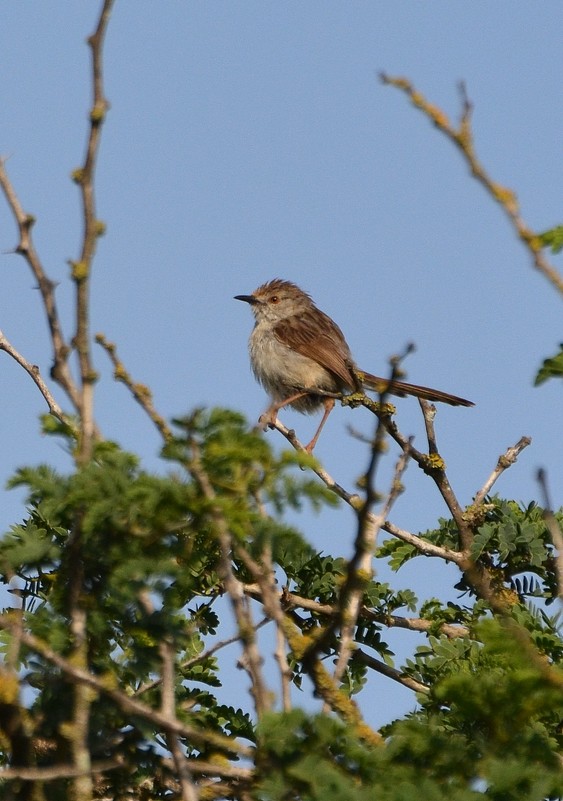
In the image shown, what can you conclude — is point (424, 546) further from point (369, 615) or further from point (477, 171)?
point (477, 171)

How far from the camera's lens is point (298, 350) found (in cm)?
1149

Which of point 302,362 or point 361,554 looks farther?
point 302,362

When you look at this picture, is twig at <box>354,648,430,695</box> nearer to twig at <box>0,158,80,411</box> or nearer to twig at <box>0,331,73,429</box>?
twig at <box>0,331,73,429</box>

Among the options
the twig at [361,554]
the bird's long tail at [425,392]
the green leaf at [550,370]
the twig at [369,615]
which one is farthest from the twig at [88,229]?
the bird's long tail at [425,392]

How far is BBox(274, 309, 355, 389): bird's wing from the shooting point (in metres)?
11.3

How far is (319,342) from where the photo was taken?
459 inches

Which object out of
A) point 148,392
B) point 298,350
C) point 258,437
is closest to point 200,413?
point 258,437

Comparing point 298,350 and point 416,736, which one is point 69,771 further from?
point 298,350

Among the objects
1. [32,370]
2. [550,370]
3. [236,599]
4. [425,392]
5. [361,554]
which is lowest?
[361,554]

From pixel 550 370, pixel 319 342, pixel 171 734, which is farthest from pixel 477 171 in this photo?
pixel 319 342

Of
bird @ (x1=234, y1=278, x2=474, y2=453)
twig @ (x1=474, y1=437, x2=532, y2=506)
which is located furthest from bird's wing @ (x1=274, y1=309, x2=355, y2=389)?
twig @ (x1=474, y1=437, x2=532, y2=506)

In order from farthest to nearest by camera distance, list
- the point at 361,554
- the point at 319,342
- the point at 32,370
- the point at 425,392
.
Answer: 1. the point at 319,342
2. the point at 425,392
3. the point at 32,370
4. the point at 361,554

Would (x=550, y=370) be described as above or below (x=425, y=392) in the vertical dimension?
below

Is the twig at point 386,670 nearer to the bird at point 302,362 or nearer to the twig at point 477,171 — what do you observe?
the twig at point 477,171
